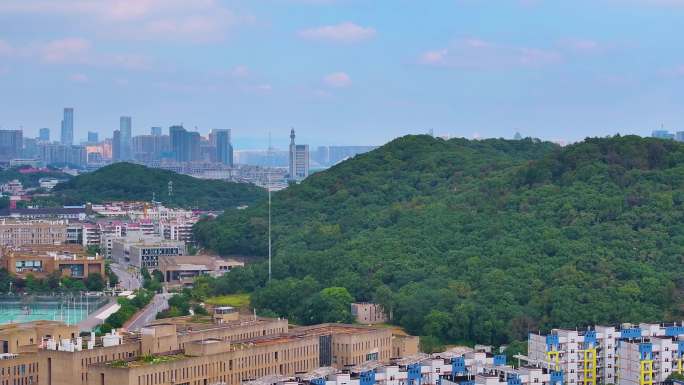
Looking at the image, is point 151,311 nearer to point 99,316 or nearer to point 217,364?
point 99,316

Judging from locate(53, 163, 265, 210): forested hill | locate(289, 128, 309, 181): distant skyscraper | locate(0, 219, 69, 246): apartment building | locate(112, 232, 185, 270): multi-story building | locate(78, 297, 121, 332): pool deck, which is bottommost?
locate(78, 297, 121, 332): pool deck

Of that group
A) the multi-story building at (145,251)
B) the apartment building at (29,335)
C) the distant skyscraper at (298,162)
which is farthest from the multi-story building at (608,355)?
the distant skyscraper at (298,162)

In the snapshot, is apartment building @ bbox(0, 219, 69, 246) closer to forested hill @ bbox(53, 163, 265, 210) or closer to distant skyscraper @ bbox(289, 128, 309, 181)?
forested hill @ bbox(53, 163, 265, 210)

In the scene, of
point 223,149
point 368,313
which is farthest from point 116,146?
point 368,313

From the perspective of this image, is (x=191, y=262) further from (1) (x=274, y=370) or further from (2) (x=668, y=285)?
(1) (x=274, y=370)

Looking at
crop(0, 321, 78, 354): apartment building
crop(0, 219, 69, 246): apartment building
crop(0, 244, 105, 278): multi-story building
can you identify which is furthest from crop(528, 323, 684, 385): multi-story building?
crop(0, 219, 69, 246): apartment building

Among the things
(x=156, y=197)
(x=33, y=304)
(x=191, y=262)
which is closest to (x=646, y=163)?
(x=191, y=262)

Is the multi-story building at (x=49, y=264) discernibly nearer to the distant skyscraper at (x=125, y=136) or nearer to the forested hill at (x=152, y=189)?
the forested hill at (x=152, y=189)
